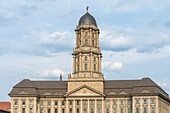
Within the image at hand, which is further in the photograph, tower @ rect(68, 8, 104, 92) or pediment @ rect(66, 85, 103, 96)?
tower @ rect(68, 8, 104, 92)

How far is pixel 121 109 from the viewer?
15188 centimetres

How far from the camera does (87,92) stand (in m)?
150

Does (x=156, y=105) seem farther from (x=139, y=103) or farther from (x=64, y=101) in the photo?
(x=64, y=101)

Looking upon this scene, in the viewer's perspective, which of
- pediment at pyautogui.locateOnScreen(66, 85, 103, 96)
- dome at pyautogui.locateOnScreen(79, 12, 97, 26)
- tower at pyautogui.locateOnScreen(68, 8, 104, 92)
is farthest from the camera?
dome at pyautogui.locateOnScreen(79, 12, 97, 26)

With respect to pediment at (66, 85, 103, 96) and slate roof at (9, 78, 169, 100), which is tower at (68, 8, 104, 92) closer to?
pediment at (66, 85, 103, 96)

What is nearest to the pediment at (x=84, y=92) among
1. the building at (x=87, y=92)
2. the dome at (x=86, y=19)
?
the building at (x=87, y=92)

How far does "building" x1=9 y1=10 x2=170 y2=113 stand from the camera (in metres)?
148

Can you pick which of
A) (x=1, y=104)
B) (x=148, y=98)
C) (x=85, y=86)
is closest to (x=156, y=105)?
(x=148, y=98)

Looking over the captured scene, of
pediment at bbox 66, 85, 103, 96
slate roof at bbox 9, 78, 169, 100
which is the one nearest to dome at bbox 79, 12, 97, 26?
slate roof at bbox 9, 78, 169, 100

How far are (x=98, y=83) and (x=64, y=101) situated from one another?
46.5 feet

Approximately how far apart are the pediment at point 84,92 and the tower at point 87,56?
2034 mm

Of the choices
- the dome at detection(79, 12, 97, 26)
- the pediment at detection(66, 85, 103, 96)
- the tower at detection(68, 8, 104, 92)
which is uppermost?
the dome at detection(79, 12, 97, 26)

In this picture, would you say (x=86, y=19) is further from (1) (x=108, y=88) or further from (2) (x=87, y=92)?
(2) (x=87, y=92)

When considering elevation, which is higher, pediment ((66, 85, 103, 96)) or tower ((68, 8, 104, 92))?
tower ((68, 8, 104, 92))
